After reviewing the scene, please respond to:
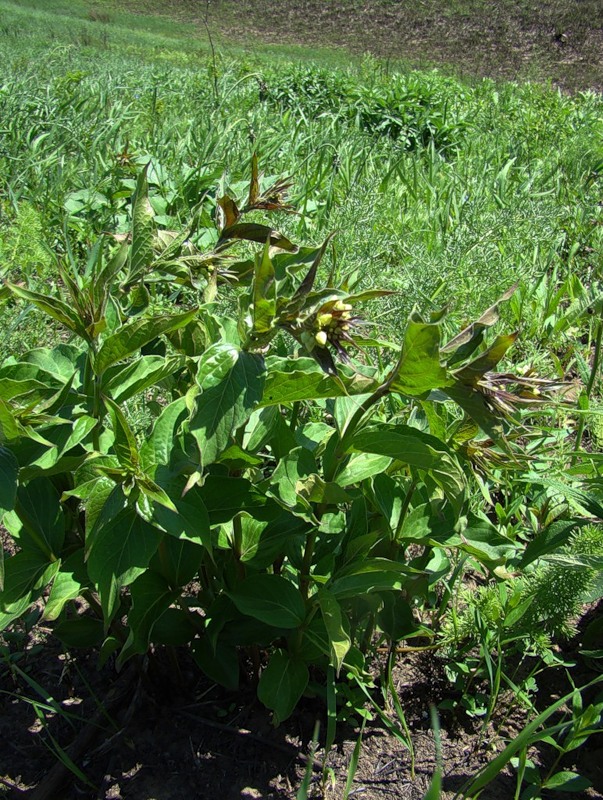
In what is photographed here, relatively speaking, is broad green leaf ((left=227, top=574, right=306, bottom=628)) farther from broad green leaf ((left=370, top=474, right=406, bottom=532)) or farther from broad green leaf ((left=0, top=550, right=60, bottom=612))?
broad green leaf ((left=0, top=550, right=60, bottom=612))

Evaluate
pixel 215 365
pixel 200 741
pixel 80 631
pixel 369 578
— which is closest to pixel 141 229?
pixel 215 365

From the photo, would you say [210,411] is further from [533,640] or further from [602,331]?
[602,331]

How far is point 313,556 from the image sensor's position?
1.66m

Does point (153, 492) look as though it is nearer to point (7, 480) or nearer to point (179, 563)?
point (7, 480)

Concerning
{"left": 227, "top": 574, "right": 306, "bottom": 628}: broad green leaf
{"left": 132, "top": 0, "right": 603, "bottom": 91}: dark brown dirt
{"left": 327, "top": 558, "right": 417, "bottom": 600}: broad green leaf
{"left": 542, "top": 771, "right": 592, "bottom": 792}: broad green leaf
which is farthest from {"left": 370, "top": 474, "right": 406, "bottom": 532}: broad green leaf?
{"left": 132, "top": 0, "right": 603, "bottom": 91}: dark brown dirt

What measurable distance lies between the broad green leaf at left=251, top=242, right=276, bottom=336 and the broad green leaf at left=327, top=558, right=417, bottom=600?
1.76 feet

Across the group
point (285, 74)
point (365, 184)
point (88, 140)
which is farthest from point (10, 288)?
point (285, 74)

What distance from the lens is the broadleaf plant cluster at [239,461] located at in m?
1.11

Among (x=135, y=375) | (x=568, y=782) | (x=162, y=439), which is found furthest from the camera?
(x=568, y=782)

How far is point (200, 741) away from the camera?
1657 millimetres

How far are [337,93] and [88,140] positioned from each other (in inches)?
173

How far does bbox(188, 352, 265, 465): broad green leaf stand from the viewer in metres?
1.08

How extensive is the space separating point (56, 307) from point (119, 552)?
0.45 metres

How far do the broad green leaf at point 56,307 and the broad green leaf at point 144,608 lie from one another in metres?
0.52
